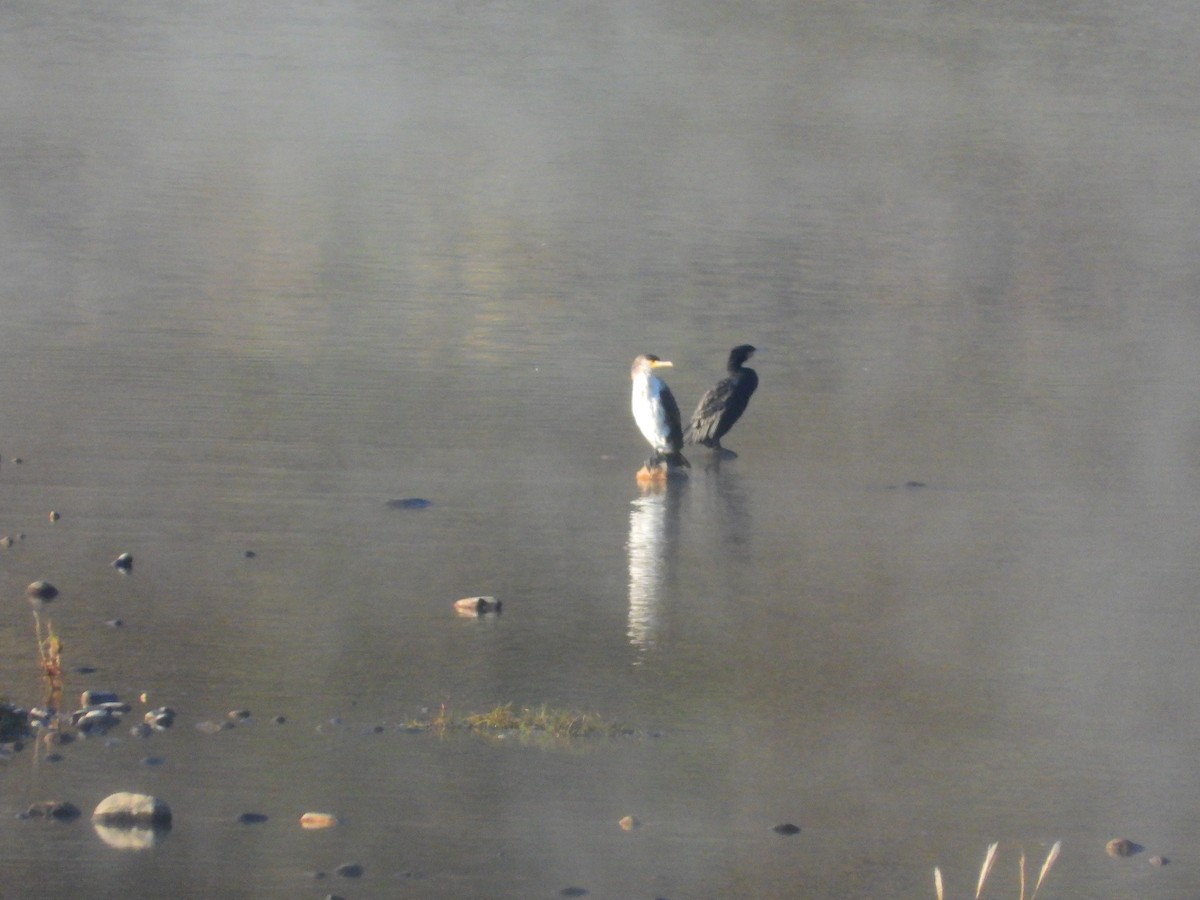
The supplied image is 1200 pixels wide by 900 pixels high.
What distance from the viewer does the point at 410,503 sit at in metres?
9.02

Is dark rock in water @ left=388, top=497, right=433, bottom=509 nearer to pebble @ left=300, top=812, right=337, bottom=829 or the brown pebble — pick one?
pebble @ left=300, top=812, right=337, bottom=829

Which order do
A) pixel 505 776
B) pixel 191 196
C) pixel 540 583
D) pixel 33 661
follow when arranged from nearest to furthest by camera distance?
pixel 505 776 < pixel 33 661 < pixel 540 583 < pixel 191 196

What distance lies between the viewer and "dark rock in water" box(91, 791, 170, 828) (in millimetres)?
5141

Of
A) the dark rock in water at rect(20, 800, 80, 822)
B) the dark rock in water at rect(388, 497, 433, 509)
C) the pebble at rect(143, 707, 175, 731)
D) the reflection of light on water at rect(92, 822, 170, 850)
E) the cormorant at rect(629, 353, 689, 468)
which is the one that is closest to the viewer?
the reflection of light on water at rect(92, 822, 170, 850)

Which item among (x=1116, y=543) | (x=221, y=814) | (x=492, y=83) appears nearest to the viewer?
(x=221, y=814)

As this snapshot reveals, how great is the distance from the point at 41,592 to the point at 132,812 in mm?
2242

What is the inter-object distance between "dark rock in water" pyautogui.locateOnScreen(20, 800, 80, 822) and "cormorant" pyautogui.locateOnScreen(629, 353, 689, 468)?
17.3 feet

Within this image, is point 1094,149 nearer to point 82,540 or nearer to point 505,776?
point 82,540

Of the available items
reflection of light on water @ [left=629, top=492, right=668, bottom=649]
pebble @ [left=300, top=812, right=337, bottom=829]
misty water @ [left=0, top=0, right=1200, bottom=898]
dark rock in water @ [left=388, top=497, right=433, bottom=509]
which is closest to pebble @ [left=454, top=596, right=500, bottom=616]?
misty water @ [left=0, top=0, right=1200, bottom=898]

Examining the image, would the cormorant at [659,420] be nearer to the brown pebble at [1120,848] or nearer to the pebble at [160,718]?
the pebble at [160,718]

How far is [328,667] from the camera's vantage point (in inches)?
257

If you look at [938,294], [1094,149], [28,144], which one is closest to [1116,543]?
[938,294]

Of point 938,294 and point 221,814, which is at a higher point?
point 938,294

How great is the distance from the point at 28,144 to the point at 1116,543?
16.6 meters
